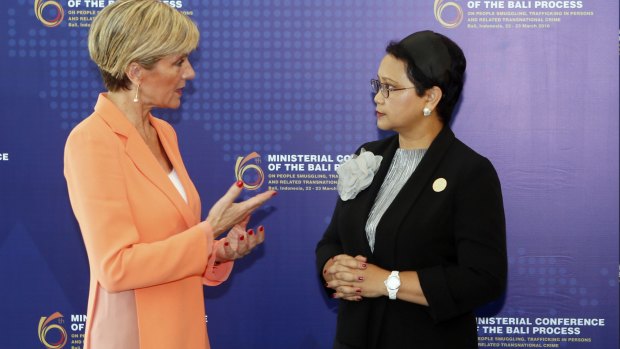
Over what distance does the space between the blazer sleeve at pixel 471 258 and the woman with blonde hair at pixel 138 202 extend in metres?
Result: 0.59

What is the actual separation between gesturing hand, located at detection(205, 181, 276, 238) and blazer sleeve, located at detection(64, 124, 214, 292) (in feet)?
0.32

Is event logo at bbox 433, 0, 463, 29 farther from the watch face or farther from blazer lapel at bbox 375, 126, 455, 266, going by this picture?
the watch face

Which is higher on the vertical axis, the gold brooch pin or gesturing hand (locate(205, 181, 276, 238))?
the gold brooch pin

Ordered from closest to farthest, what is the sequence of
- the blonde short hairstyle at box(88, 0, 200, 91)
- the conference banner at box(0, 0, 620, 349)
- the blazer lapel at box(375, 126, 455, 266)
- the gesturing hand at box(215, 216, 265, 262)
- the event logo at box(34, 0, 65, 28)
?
the blonde short hairstyle at box(88, 0, 200, 91), the blazer lapel at box(375, 126, 455, 266), the gesturing hand at box(215, 216, 265, 262), the conference banner at box(0, 0, 620, 349), the event logo at box(34, 0, 65, 28)

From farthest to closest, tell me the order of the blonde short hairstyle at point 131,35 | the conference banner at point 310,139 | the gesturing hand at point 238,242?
the conference banner at point 310,139
the gesturing hand at point 238,242
the blonde short hairstyle at point 131,35

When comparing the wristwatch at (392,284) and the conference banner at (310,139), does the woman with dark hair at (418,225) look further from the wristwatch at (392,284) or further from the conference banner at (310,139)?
the conference banner at (310,139)

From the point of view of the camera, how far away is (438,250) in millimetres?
2109

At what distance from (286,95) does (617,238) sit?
1.93 m

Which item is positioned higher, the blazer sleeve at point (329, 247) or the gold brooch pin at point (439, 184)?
the gold brooch pin at point (439, 184)

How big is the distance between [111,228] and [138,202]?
135 mm

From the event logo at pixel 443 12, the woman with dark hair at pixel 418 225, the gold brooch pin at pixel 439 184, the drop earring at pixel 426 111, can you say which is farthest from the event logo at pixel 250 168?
the gold brooch pin at pixel 439 184

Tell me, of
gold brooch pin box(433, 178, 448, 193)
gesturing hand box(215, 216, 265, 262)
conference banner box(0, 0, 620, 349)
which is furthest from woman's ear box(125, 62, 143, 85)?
conference banner box(0, 0, 620, 349)

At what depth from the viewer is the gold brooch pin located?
2.10 meters

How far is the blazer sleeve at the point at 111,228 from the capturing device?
1864 millimetres
